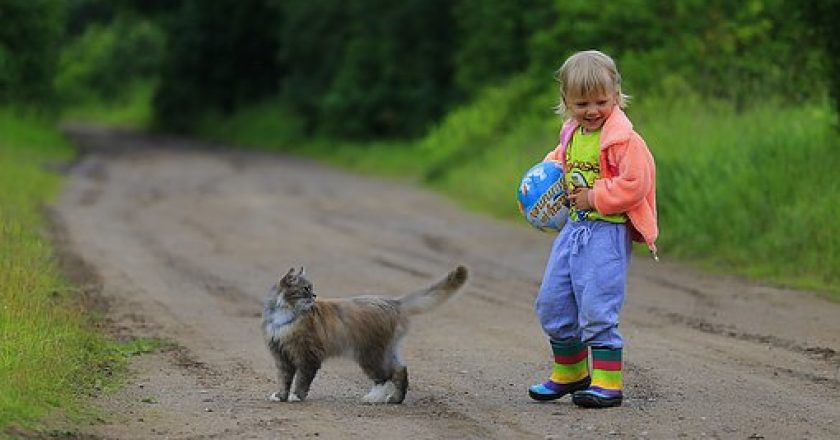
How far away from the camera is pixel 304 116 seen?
4656cm

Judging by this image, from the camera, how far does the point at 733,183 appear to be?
17.3 m

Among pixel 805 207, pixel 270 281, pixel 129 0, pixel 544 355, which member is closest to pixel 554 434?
pixel 544 355

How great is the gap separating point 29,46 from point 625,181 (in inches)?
1116

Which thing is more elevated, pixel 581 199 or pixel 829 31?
pixel 829 31

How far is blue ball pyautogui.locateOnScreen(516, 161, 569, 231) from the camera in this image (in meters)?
8.34

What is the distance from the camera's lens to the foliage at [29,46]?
32.9 m

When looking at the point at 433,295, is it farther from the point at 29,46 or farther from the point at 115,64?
the point at 115,64

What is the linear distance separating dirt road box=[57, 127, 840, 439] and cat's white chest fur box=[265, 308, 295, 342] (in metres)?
0.40

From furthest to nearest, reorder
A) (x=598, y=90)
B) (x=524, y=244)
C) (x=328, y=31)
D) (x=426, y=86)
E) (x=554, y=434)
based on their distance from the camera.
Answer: (x=328, y=31) < (x=426, y=86) < (x=524, y=244) < (x=598, y=90) < (x=554, y=434)

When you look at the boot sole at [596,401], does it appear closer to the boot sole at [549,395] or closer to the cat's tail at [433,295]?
the boot sole at [549,395]

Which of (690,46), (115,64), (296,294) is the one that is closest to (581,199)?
(296,294)

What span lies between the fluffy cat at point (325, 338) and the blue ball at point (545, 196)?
999 millimetres

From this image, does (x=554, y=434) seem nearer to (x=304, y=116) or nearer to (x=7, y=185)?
(x=7, y=185)

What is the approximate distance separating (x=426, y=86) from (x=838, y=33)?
2476 cm
